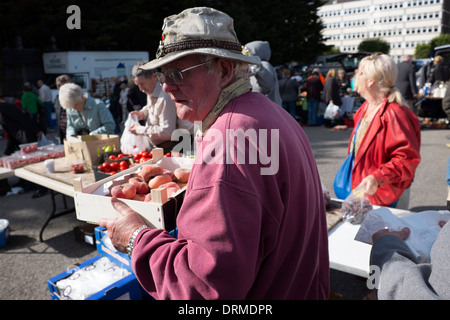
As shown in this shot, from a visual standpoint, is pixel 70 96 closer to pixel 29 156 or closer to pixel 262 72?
pixel 29 156

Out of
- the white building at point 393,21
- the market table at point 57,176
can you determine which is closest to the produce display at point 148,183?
the market table at point 57,176

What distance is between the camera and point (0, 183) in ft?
20.3

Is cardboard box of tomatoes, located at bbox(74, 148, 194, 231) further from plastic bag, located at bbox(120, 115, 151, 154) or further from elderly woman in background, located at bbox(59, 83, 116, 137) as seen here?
elderly woman in background, located at bbox(59, 83, 116, 137)

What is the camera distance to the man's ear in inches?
48.5

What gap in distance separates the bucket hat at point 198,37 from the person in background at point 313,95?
10.8m

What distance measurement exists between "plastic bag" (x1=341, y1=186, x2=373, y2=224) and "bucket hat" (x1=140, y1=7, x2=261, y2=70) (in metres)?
1.62

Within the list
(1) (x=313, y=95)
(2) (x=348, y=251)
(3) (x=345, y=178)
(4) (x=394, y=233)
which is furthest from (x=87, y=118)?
(1) (x=313, y=95)

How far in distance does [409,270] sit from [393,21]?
84.1 meters

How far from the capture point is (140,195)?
2254mm

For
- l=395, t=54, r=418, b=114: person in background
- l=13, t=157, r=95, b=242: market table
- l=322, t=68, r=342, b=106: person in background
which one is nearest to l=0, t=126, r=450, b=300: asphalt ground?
l=13, t=157, r=95, b=242: market table

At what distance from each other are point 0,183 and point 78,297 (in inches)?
187

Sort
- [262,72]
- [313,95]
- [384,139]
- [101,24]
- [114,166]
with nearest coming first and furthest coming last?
[384,139], [114,166], [262,72], [313,95], [101,24]

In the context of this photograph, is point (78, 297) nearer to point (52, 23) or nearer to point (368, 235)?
point (368, 235)

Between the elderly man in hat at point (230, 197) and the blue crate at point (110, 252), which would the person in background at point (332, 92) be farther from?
the elderly man in hat at point (230, 197)
